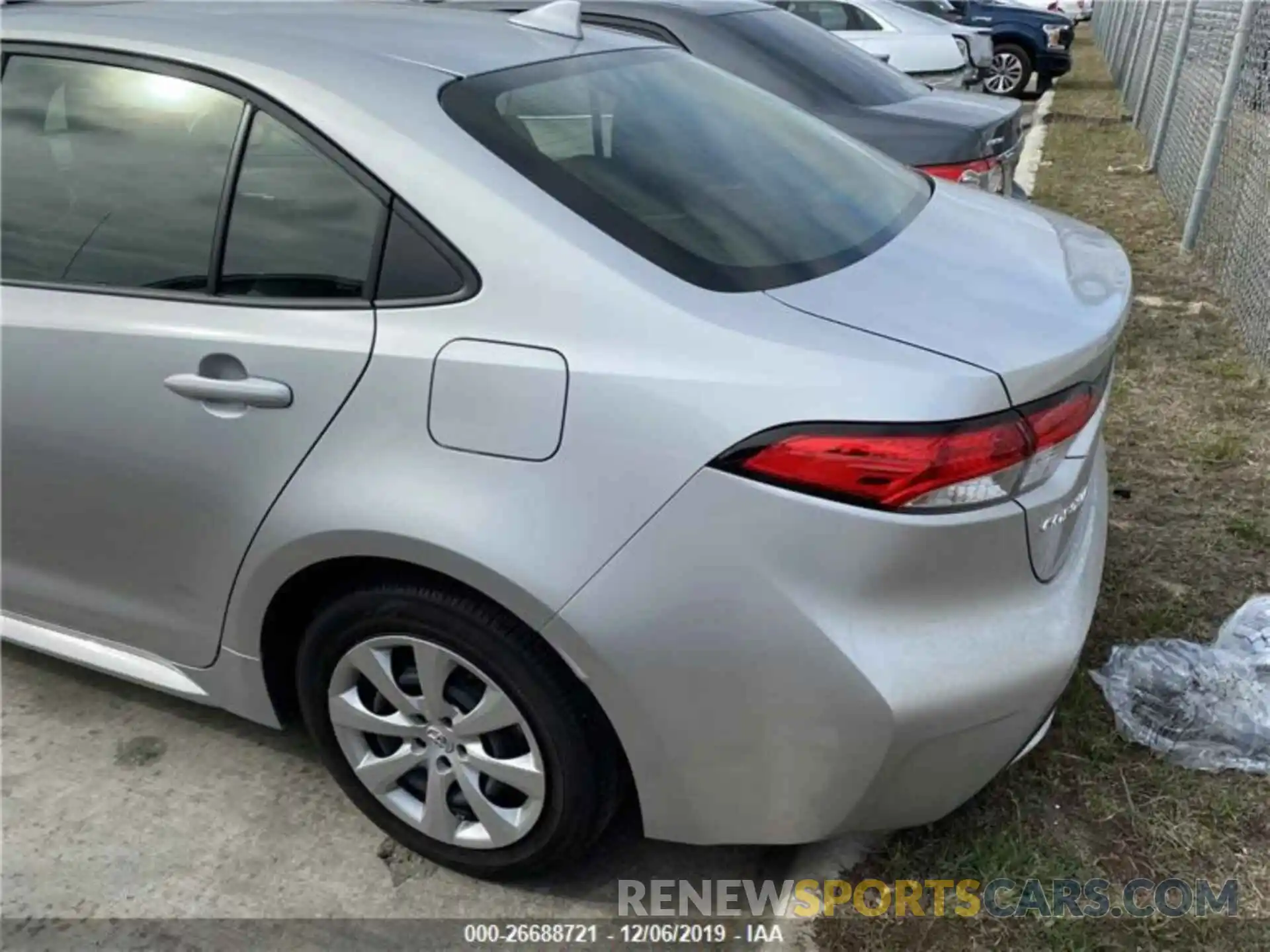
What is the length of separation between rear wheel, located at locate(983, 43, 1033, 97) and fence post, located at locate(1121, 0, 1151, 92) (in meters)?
1.24

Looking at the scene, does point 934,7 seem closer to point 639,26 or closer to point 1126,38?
point 1126,38

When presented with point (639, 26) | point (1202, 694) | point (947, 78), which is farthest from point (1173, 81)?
point (1202, 694)

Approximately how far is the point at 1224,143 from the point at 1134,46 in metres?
8.03

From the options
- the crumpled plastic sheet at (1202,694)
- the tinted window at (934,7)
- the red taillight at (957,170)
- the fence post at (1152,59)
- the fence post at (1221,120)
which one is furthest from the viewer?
the tinted window at (934,7)

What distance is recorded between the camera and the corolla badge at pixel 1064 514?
6.34 feet

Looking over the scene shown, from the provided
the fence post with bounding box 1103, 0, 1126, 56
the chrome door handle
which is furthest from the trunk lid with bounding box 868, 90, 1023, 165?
the fence post with bounding box 1103, 0, 1126, 56

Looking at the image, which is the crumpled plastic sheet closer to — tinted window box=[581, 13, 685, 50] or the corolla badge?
the corolla badge

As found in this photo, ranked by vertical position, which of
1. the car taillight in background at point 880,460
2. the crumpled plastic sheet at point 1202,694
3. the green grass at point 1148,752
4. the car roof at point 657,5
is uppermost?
the car roof at point 657,5

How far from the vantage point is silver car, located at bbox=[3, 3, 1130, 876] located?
5.86ft

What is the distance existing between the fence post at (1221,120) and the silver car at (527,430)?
4.70 m

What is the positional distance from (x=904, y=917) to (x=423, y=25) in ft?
7.21

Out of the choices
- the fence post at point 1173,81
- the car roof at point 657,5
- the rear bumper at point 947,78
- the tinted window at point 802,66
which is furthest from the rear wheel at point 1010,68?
the car roof at point 657,5

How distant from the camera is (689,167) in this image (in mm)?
2270

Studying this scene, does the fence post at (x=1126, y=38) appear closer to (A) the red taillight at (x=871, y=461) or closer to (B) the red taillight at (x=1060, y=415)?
(B) the red taillight at (x=1060, y=415)
